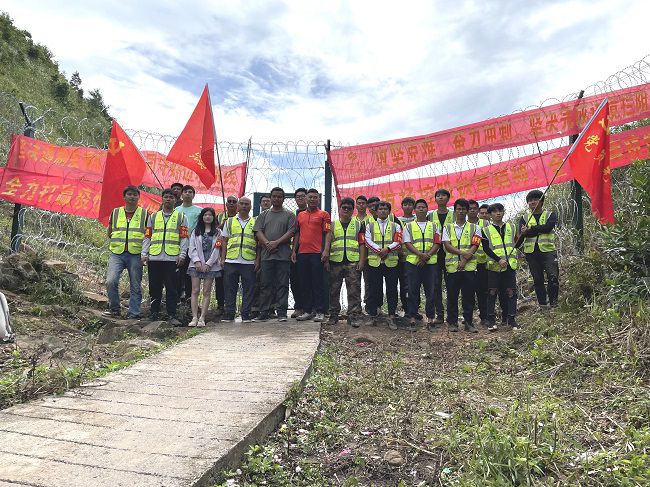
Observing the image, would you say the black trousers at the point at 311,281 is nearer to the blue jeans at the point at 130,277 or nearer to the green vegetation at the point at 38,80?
the blue jeans at the point at 130,277

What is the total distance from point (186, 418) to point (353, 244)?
3536mm

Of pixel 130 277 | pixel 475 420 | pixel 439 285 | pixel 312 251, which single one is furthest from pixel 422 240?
pixel 130 277

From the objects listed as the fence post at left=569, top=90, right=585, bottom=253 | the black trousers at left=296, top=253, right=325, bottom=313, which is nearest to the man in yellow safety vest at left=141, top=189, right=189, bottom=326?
the black trousers at left=296, top=253, right=325, bottom=313

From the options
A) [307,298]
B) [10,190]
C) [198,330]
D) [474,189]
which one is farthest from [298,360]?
[10,190]

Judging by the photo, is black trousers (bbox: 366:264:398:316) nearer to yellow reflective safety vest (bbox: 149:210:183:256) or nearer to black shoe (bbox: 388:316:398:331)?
black shoe (bbox: 388:316:398:331)

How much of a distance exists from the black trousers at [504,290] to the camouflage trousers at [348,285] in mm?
1573

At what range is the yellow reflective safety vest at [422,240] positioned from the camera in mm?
5770

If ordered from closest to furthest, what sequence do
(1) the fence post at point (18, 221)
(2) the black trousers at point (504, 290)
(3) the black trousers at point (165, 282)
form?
(2) the black trousers at point (504, 290) < (3) the black trousers at point (165, 282) < (1) the fence post at point (18, 221)

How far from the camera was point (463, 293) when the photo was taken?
19.2 ft

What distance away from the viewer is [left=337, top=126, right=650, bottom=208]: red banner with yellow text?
623 centimetres

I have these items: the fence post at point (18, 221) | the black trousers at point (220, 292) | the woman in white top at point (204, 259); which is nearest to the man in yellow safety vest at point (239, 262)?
the woman in white top at point (204, 259)

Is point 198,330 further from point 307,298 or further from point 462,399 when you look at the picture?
point 462,399

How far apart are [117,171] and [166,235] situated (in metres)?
1.27

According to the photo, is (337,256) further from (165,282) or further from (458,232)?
(165,282)
